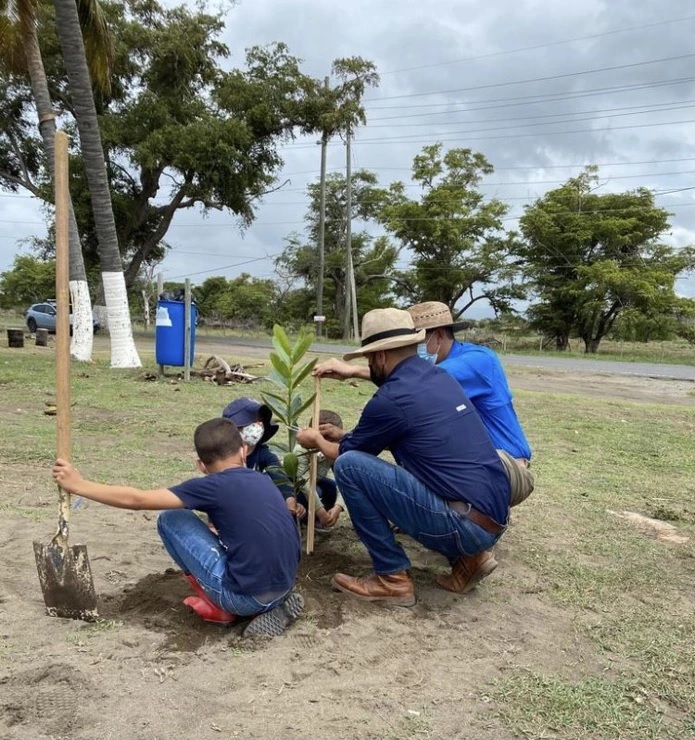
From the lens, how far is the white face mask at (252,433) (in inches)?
140

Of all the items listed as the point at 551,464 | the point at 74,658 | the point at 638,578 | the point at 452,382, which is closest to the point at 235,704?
the point at 74,658

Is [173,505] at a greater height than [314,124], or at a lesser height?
lesser

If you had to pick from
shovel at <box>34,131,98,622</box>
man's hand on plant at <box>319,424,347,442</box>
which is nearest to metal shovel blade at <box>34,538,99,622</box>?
shovel at <box>34,131,98,622</box>

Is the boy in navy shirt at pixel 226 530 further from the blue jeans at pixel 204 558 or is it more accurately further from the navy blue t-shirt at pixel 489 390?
the navy blue t-shirt at pixel 489 390

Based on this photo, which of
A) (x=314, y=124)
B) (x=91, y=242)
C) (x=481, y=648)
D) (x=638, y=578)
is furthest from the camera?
(x=91, y=242)

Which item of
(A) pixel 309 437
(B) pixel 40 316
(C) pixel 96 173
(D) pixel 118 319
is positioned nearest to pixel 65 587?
(A) pixel 309 437

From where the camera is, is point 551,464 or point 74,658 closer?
point 74,658

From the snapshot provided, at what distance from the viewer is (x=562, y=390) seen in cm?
1342

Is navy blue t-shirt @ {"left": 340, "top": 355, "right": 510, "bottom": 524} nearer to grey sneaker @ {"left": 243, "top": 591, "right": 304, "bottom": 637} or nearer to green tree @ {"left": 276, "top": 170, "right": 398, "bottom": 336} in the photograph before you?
grey sneaker @ {"left": 243, "top": 591, "right": 304, "bottom": 637}

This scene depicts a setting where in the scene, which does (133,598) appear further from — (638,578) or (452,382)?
(638,578)

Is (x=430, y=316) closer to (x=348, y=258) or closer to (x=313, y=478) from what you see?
(x=313, y=478)

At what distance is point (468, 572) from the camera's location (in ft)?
10.5

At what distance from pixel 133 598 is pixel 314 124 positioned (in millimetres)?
22947

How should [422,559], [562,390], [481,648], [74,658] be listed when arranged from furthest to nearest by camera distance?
[562,390] → [422,559] → [481,648] → [74,658]
